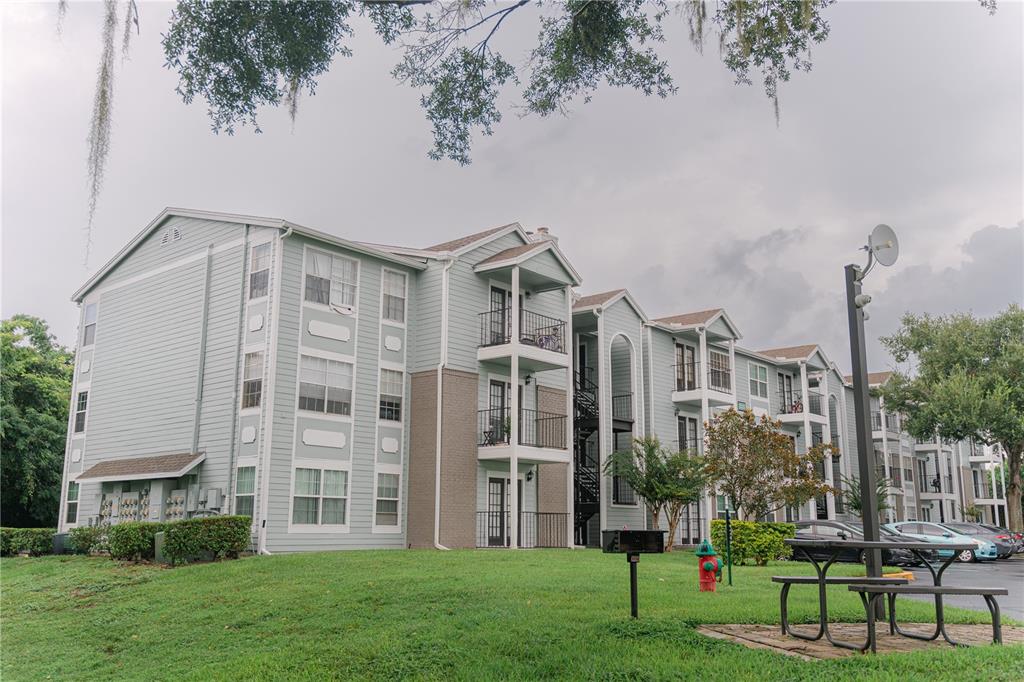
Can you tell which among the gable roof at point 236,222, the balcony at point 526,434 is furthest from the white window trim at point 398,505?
the gable roof at point 236,222

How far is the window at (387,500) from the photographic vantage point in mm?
22797

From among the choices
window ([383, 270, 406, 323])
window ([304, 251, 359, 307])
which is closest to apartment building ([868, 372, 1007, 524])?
window ([383, 270, 406, 323])

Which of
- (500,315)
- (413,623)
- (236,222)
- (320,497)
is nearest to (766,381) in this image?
(500,315)

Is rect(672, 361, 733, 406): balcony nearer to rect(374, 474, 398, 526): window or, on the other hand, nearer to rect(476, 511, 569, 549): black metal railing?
rect(476, 511, 569, 549): black metal railing

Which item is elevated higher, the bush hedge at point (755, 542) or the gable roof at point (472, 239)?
the gable roof at point (472, 239)

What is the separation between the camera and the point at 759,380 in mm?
38219

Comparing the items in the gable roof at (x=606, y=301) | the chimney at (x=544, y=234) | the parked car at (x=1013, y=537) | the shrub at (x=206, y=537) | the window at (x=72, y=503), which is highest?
the chimney at (x=544, y=234)

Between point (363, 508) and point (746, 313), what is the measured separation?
1816cm

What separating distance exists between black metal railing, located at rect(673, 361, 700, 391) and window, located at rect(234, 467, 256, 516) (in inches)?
683

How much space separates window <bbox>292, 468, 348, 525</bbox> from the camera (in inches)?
827

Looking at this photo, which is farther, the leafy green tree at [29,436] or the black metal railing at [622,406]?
the leafy green tree at [29,436]

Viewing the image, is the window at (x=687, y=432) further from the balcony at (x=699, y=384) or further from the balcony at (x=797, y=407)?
the balcony at (x=797, y=407)

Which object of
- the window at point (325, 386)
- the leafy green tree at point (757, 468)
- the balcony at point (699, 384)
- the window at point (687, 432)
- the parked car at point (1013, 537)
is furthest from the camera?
the window at point (687, 432)

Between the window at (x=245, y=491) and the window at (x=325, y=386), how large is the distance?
1987 mm
